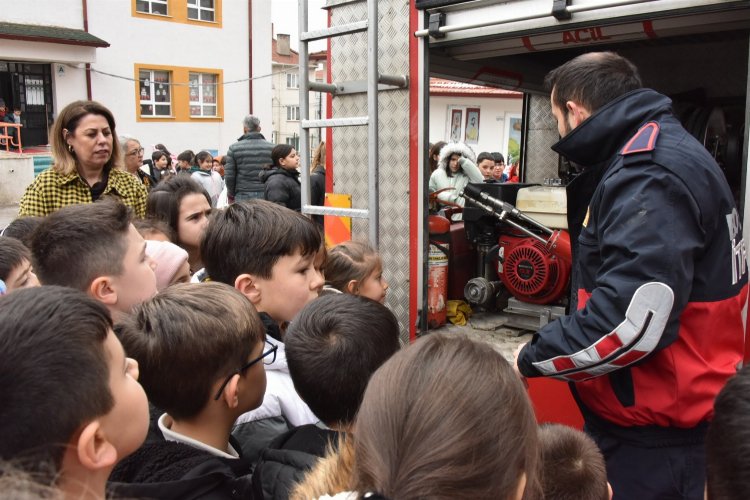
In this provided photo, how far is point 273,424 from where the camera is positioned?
1903 mm

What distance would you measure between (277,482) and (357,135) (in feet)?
9.97

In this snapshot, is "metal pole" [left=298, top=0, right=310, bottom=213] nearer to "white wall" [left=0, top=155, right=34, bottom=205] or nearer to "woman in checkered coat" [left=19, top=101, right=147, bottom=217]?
"woman in checkered coat" [left=19, top=101, right=147, bottom=217]

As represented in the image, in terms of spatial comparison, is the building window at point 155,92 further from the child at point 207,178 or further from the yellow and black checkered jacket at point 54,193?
the yellow and black checkered jacket at point 54,193

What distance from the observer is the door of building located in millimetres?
20734

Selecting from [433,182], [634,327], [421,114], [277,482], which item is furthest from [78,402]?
[433,182]

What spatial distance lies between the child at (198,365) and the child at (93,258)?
1.55ft

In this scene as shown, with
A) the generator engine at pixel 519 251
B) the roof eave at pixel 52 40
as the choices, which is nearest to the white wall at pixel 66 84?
the roof eave at pixel 52 40

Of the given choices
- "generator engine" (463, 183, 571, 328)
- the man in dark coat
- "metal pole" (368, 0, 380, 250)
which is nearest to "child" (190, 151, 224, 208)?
the man in dark coat

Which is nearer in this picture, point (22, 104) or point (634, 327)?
point (634, 327)

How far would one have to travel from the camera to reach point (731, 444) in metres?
0.98

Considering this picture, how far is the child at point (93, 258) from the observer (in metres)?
2.08

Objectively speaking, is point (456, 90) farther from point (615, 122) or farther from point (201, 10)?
point (615, 122)

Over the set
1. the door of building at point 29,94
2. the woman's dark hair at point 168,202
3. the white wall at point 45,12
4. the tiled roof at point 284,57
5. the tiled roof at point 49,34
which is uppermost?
the tiled roof at point 284,57

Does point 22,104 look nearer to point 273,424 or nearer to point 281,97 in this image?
point 281,97
